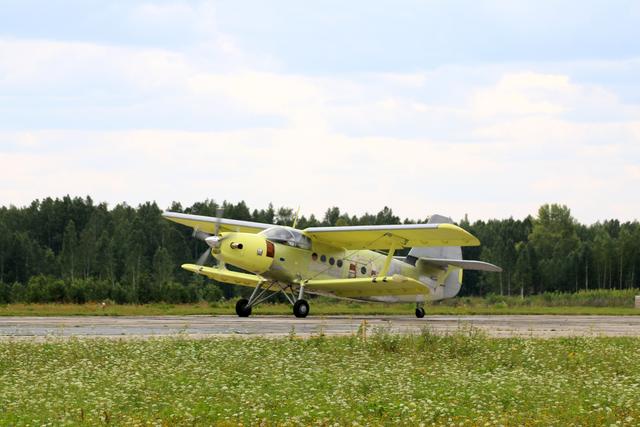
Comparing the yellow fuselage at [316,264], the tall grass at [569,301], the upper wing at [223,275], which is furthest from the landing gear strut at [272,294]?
the tall grass at [569,301]

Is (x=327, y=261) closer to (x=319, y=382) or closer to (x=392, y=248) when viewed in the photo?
(x=392, y=248)

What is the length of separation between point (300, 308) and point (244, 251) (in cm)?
280

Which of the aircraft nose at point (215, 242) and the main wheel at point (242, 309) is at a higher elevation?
the aircraft nose at point (215, 242)

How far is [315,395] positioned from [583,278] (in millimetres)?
100196

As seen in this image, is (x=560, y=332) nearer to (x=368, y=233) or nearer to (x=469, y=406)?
(x=368, y=233)

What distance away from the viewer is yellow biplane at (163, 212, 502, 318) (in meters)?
33.1

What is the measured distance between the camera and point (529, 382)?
44.8 ft

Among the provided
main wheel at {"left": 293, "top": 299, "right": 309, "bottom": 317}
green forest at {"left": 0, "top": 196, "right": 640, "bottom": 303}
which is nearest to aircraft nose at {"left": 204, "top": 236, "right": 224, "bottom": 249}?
main wheel at {"left": 293, "top": 299, "right": 309, "bottom": 317}

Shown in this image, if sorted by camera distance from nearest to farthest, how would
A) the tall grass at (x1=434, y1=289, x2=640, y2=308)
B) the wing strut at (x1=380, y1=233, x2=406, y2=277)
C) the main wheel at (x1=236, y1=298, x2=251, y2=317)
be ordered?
the main wheel at (x1=236, y1=298, x2=251, y2=317)
the wing strut at (x1=380, y1=233, x2=406, y2=277)
the tall grass at (x1=434, y1=289, x2=640, y2=308)

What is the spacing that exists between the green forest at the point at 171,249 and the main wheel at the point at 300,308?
153 feet

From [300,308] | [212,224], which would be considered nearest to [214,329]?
[300,308]

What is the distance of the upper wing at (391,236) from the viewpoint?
107 feet

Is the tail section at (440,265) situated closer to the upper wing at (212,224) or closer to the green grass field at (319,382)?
the upper wing at (212,224)

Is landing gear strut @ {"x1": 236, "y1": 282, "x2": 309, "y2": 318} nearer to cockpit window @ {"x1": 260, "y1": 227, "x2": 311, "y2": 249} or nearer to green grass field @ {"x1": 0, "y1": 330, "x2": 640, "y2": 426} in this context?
cockpit window @ {"x1": 260, "y1": 227, "x2": 311, "y2": 249}
